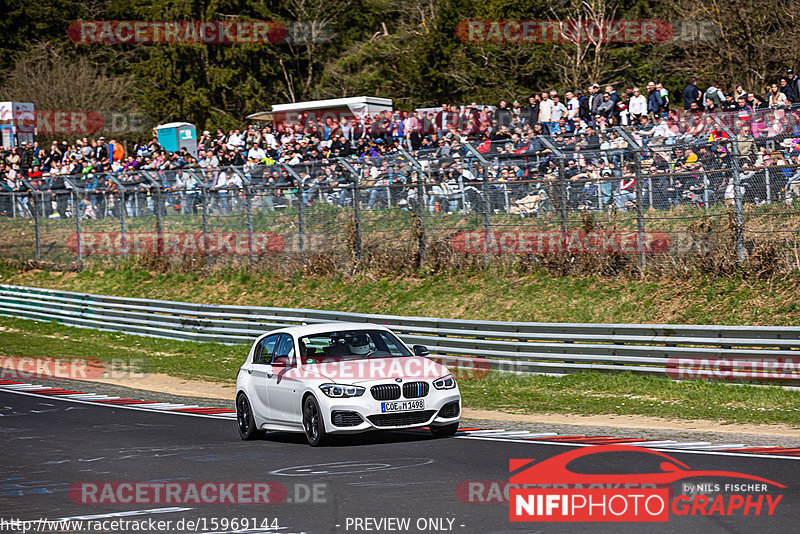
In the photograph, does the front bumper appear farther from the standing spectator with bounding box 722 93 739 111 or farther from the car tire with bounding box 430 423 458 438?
the standing spectator with bounding box 722 93 739 111

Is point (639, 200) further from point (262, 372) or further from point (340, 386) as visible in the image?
point (340, 386)

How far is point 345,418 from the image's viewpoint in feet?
39.4

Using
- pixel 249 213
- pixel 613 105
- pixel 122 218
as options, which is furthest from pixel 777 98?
pixel 122 218

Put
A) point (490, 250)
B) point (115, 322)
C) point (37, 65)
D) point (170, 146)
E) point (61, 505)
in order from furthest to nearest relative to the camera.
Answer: point (37, 65) → point (170, 146) → point (115, 322) → point (490, 250) → point (61, 505)

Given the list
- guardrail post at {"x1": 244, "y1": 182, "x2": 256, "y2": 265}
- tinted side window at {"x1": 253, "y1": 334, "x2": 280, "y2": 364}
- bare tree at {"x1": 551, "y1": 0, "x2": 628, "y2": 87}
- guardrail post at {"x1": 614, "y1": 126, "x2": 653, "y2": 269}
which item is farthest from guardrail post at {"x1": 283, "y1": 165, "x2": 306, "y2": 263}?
bare tree at {"x1": 551, "y1": 0, "x2": 628, "y2": 87}

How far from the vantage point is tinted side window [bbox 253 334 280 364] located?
1384 centimetres

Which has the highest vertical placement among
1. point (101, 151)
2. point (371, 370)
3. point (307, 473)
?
point (101, 151)

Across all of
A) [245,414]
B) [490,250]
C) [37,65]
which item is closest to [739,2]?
[490,250]

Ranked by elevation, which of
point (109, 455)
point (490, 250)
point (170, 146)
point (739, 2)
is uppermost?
point (739, 2)

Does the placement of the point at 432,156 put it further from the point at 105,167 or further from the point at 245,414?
the point at 105,167

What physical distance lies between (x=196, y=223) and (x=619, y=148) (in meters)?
14.4

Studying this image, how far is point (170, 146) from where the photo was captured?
4769 cm

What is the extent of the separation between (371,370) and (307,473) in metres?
2.13

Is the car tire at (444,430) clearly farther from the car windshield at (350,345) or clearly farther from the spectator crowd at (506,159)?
the spectator crowd at (506,159)
